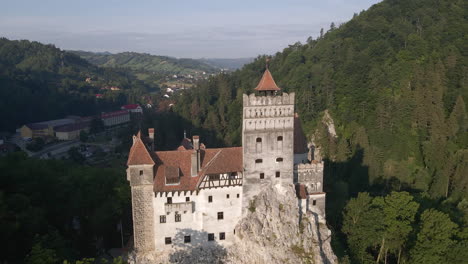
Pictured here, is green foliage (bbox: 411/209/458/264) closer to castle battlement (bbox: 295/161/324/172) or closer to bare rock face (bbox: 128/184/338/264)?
bare rock face (bbox: 128/184/338/264)

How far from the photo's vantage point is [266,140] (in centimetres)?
4134

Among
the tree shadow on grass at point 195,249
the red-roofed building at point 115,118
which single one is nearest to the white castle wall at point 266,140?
the tree shadow on grass at point 195,249

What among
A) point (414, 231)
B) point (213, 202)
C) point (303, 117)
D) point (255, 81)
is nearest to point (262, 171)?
point (213, 202)

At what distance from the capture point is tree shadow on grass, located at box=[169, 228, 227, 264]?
132 ft

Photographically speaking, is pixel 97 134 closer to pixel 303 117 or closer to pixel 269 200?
pixel 303 117

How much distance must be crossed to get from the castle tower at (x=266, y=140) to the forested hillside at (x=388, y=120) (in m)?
14.7

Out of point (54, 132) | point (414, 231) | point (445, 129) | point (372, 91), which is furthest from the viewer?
point (54, 132)

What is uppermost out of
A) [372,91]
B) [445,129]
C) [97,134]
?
[372,91]

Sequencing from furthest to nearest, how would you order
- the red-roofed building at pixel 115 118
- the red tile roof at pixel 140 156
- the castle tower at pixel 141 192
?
the red-roofed building at pixel 115 118, the castle tower at pixel 141 192, the red tile roof at pixel 140 156

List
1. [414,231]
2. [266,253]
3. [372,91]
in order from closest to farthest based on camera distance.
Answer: [266,253]
[414,231]
[372,91]

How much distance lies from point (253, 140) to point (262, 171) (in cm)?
358

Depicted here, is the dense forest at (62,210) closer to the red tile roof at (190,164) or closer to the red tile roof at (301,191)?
the red tile roof at (190,164)

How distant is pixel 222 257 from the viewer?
4094 cm

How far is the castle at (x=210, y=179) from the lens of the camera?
1575 inches
